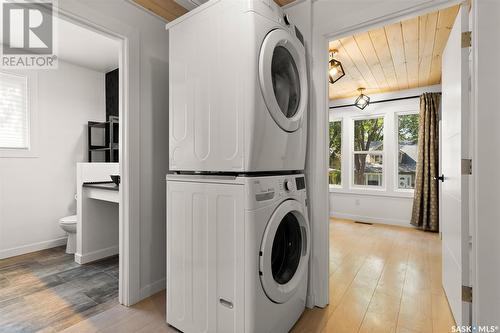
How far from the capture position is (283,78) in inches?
65.1

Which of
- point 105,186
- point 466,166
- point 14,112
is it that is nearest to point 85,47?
point 14,112

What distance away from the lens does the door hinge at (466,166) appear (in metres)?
1.40

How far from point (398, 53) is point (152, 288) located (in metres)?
3.51

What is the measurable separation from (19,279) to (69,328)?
1199 mm

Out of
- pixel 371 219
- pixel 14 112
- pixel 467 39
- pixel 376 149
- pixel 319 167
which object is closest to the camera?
pixel 467 39

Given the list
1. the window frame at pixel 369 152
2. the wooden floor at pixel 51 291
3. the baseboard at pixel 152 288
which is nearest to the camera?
the wooden floor at pixel 51 291

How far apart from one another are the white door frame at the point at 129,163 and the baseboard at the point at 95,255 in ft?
3.68

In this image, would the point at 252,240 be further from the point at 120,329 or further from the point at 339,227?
the point at 339,227

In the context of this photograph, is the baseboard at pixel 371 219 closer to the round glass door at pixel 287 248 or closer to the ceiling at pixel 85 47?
the round glass door at pixel 287 248

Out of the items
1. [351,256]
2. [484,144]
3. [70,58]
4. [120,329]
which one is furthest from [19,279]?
[484,144]

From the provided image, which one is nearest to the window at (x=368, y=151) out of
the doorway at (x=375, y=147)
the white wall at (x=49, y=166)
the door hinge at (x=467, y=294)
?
the doorway at (x=375, y=147)

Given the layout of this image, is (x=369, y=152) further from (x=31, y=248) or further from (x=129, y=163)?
(x=31, y=248)

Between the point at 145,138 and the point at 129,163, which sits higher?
the point at 145,138

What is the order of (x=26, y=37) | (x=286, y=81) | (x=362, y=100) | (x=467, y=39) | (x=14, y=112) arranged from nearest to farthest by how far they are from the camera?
(x=467, y=39) < (x=286, y=81) < (x=26, y=37) < (x=14, y=112) < (x=362, y=100)
